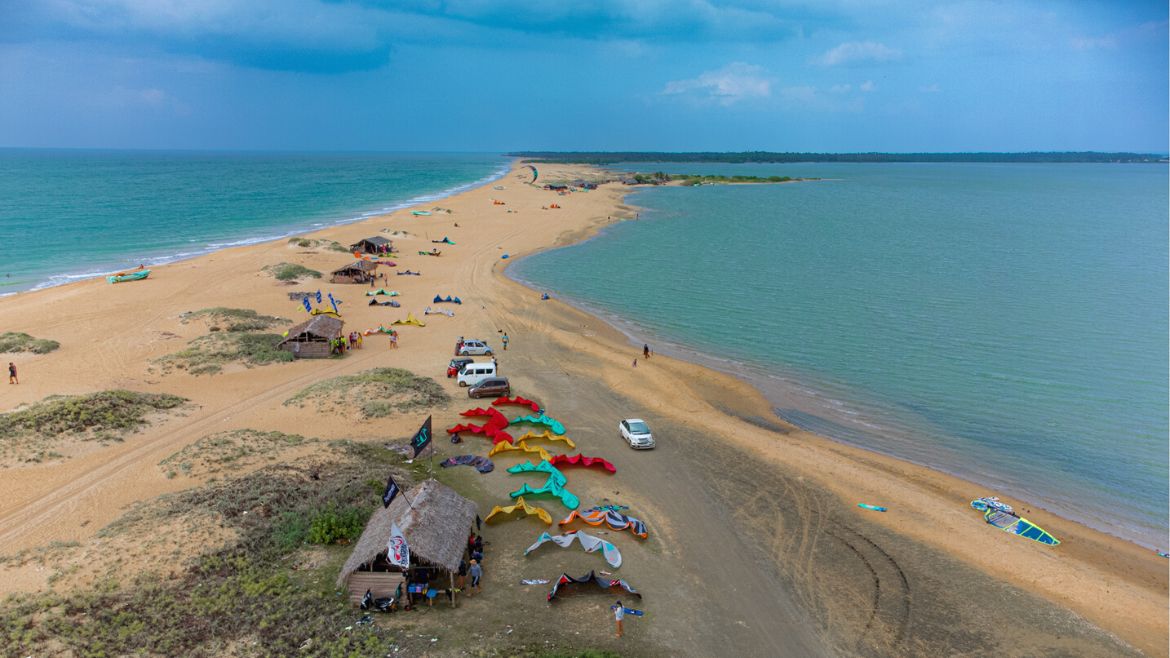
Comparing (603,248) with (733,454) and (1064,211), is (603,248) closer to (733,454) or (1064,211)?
(733,454)

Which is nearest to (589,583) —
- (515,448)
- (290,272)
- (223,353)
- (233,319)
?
(515,448)

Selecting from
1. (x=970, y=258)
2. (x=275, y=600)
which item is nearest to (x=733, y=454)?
(x=275, y=600)

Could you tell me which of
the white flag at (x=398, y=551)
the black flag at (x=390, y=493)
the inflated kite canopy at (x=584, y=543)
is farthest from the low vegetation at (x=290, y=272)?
the white flag at (x=398, y=551)

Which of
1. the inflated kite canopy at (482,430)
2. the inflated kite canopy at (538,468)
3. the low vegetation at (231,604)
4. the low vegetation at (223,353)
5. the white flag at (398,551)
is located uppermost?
the white flag at (398,551)

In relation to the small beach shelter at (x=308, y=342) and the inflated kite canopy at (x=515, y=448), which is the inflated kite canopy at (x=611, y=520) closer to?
the inflated kite canopy at (x=515, y=448)

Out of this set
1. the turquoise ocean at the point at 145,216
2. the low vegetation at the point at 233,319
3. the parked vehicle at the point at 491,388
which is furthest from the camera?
the turquoise ocean at the point at 145,216

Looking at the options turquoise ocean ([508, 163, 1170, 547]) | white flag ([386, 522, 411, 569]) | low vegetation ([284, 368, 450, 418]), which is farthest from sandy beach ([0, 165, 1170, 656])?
turquoise ocean ([508, 163, 1170, 547])
